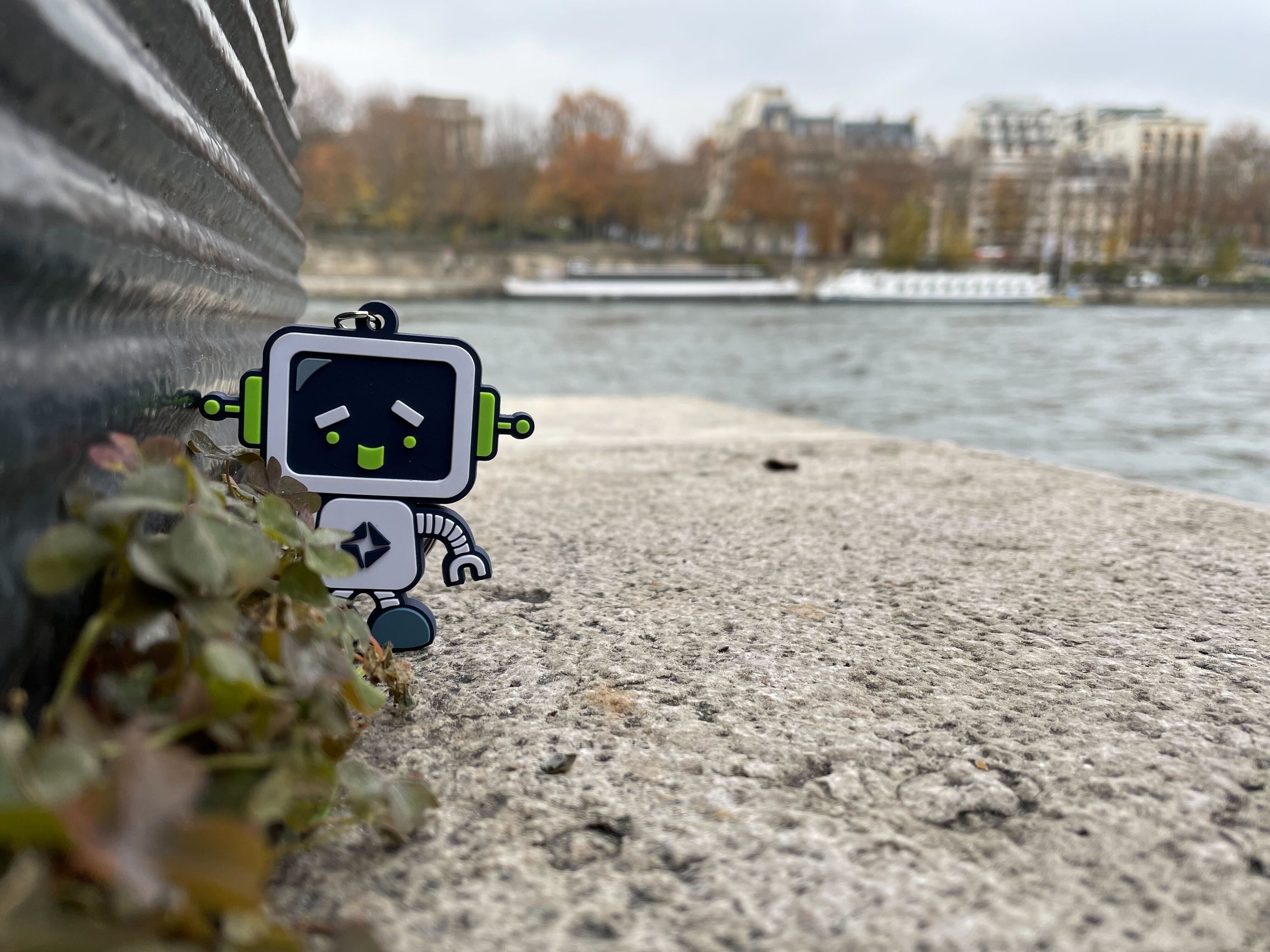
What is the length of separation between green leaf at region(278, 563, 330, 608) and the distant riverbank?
37590 millimetres

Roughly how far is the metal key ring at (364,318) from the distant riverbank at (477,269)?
3719cm

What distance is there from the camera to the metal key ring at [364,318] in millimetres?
1094

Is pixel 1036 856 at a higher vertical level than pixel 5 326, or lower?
lower

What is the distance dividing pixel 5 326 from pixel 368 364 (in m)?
0.47

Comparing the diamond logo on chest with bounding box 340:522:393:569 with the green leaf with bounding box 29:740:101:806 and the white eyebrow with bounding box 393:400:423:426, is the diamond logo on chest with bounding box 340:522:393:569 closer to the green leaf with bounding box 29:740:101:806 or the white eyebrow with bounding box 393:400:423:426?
the white eyebrow with bounding box 393:400:423:426

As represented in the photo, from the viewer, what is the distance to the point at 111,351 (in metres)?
0.82

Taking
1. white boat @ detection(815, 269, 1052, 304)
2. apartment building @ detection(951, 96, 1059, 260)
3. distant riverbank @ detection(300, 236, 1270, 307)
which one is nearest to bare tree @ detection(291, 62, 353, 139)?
distant riverbank @ detection(300, 236, 1270, 307)

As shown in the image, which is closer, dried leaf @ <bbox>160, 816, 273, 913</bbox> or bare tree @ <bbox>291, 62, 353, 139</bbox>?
dried leaf @ <bbox>160, 816, 273, 913</bbox>

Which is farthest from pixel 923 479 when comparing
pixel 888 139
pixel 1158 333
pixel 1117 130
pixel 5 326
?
pixel 1117 130

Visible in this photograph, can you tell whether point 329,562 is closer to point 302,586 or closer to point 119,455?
point 302,586

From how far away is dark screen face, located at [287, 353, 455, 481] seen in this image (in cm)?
107

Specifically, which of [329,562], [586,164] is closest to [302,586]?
[329,562]

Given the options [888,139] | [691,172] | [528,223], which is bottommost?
[528,223]

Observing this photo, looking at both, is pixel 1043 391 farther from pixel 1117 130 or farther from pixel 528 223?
pixel 1117 130
